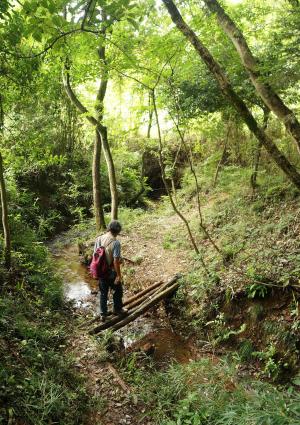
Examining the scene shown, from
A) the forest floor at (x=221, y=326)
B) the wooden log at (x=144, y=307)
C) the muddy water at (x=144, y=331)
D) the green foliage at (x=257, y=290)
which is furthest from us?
the wooden log at (x=144, y=307)

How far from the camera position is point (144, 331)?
6.99 meters

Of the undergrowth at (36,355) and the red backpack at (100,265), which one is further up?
the red backpack at (100,265)

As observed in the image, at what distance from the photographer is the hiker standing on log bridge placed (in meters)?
6.58

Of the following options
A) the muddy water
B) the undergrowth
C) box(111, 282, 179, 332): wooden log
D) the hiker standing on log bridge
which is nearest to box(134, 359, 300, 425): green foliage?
the muddy water

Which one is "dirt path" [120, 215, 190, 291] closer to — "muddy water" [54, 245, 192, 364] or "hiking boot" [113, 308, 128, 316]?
"muddy water" [54, 245, 192, 364]

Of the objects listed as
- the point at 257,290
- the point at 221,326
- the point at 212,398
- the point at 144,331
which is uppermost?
the point at 257,290

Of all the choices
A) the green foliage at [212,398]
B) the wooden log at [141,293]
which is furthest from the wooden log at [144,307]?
the green foliage at [212,398]

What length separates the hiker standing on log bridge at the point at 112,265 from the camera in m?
6.58

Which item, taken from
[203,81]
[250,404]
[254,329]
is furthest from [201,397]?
[203,81]

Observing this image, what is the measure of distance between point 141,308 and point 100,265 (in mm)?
1219

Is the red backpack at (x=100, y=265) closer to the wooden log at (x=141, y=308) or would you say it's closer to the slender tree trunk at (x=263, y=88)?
the wooden log at (x=141, y=308)

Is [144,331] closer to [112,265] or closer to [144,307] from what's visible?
[144,307]

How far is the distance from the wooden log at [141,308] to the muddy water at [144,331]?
1.35 feet

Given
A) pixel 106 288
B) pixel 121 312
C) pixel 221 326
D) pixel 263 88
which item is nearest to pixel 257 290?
pixel 221 326
